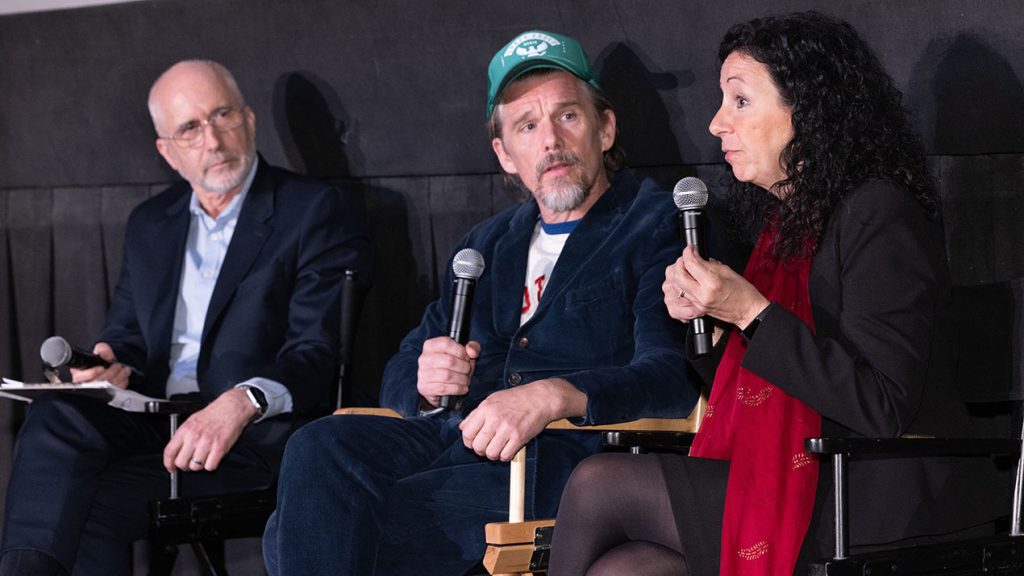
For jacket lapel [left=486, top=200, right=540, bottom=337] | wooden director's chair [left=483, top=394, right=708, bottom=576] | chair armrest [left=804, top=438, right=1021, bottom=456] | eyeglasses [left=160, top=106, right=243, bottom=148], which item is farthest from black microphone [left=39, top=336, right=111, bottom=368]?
chair armrest [left=804, top=438, right=1021, bottom=456]

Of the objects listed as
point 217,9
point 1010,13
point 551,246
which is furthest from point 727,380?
point 217,9

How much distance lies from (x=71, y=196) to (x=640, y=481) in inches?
106

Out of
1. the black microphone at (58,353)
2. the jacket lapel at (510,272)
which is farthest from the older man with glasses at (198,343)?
the jacket lapel at (510,272)

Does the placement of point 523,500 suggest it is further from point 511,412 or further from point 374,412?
point 374,412

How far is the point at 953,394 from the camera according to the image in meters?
2.06

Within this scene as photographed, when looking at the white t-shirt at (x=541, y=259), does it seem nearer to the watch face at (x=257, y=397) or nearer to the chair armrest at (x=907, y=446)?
the watch face at (x=257, y=397)

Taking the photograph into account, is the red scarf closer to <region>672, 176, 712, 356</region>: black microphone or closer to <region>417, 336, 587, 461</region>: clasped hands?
<region>672, 176, 712, 356</region>: black microphone

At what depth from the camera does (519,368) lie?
2541 millimetres

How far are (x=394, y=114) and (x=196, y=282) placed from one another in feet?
2.39

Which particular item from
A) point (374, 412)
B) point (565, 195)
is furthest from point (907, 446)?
point (374, 412)

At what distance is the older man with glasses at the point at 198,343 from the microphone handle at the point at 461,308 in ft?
2.52

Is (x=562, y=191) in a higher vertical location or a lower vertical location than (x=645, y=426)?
higher

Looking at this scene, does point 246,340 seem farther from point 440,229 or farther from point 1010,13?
point 1010,13

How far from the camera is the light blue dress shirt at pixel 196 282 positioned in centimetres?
327
